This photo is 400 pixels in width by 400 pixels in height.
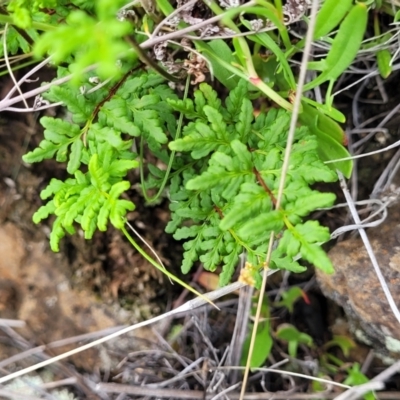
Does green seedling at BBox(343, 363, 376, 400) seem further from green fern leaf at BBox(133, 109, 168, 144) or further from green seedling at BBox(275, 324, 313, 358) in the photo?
green fern leaf at BBox(133, 109, 168, 144)

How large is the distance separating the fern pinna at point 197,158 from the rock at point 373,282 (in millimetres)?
429

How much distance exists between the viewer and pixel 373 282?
→ 1547mm

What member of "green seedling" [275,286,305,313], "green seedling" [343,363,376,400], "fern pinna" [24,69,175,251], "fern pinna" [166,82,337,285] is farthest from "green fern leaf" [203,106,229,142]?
"green seedling" [343,363,376,400]

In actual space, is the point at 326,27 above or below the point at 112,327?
above

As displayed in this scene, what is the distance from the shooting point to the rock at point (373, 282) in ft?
4.99

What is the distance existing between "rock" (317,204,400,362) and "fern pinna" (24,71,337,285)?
1.41 feet

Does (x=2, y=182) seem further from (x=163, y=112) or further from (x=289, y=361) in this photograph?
(x=289, y=361)

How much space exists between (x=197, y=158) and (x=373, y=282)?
715 millimetres

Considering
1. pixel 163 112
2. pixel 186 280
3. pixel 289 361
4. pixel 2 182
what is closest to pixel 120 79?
pixel 163 112

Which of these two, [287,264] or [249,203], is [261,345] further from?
[249,203]

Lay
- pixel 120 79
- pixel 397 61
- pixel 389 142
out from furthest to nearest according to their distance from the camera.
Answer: pixel 389 142 < pixel 397 61 < pixel 120 79

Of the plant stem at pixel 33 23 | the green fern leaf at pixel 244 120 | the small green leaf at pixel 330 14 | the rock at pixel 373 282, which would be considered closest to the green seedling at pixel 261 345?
the rock at pixel 373 282

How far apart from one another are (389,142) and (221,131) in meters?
0.75

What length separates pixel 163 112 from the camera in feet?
4.50
